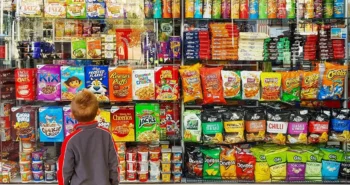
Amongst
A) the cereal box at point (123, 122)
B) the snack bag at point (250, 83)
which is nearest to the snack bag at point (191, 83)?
the snack bag at point (250, 83)

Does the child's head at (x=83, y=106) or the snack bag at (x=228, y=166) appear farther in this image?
the snack bag at (x=228, y=166)

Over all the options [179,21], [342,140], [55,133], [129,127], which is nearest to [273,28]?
[179,21]

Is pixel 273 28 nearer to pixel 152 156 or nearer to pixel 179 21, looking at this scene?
pixel 179 21

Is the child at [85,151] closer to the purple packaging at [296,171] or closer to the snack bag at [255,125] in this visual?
the snack bag at [255,125]

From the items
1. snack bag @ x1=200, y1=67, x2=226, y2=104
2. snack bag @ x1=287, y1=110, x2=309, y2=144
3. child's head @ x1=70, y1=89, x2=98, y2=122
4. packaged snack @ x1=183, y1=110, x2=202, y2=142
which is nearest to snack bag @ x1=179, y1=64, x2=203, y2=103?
snack bag @ x1=200, y1=67, x2=226, y2=104

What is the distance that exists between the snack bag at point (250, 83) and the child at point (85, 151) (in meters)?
1.86

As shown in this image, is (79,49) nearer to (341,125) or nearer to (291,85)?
(291,85)

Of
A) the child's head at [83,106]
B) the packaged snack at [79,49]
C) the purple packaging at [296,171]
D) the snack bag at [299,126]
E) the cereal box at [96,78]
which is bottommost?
the purple packaging at [296,171]

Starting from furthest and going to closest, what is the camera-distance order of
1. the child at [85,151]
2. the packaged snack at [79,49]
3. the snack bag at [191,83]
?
1. the packaged snack at [79,49]
2. the snack bag at [191,83]
3. the child at [85,151]

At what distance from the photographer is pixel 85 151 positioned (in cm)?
317

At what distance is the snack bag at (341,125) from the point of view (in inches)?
181

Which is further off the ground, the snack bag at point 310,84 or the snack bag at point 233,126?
the snack bag at point 310,84

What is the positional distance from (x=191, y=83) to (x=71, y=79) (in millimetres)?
1228

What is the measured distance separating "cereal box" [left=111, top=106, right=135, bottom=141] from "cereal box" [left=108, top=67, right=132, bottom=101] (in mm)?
138
